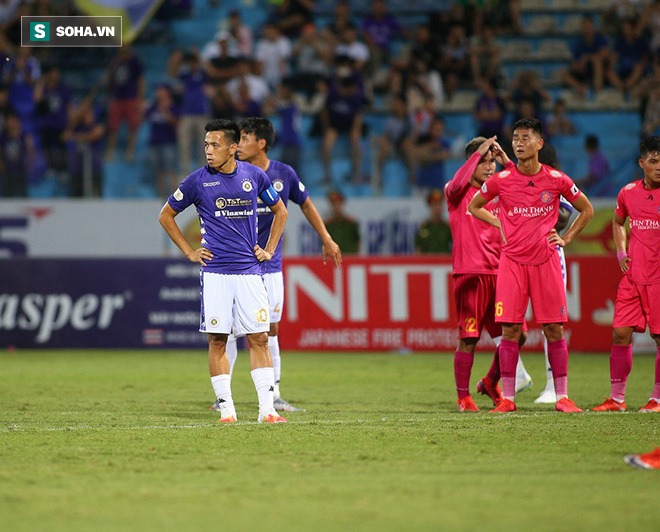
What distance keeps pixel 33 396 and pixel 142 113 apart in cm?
1195

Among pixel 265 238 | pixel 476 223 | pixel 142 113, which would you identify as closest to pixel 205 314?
pixel 265 238

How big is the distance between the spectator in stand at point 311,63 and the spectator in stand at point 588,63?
16.2ft

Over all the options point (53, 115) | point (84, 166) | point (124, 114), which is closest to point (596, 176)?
point (124, 114)

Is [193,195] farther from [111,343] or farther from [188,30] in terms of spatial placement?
[188,30]

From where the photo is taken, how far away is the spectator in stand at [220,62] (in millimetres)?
23156

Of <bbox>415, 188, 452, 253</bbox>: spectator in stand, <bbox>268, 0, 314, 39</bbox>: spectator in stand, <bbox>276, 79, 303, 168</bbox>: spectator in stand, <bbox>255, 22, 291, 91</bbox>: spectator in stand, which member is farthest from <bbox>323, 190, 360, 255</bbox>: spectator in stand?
<bbox>268, 0, 314, 39</bbox>: spectator in stand

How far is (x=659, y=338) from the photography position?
34.4ft

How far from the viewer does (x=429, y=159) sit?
21594 millimetres

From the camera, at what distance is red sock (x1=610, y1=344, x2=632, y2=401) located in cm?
1057

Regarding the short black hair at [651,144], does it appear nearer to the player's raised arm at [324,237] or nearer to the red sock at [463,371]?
the red sock at [463,371]

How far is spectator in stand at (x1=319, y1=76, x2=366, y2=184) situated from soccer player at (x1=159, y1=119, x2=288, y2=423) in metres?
12.4

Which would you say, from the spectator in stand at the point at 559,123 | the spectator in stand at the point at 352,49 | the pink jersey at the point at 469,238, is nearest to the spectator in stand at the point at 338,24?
the spectator in stand at the point at 352,49

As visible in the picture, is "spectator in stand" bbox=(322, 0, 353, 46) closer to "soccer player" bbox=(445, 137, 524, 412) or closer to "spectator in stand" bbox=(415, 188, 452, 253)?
"spectator in stand" bbox=(415, 188, 452, 253)

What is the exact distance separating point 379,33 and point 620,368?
1508 cm
